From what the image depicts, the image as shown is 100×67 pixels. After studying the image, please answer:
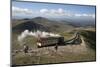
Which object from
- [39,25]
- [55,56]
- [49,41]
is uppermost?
[39,25]

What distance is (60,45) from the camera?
8.11 feet

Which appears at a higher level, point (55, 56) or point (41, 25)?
point (41, 25)

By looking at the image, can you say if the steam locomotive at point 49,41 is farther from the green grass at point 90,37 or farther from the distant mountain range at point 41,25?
the green grass at point 90,37

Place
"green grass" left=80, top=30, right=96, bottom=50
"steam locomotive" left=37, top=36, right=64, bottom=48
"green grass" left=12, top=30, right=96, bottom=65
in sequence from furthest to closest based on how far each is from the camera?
"green grass" left=80, top=30, right=96, bottom=50 < "steam locomotive" left=37, top=36, right=64, bottom=48 < "green grass" left=12, top=30, right=96, bottom=65

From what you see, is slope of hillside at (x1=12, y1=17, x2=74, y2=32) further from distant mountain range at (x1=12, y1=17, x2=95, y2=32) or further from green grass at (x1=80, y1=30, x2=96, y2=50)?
green grass at (x1=80, y1=30, x2=96, y2=50)

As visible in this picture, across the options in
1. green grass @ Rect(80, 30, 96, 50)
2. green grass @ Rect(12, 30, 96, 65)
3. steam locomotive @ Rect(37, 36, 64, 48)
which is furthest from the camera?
green grass @ Rect(80, 30, 96, 50)

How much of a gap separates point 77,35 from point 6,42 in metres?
0.92

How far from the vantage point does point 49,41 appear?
7.97ft

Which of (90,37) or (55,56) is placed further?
(90,37)

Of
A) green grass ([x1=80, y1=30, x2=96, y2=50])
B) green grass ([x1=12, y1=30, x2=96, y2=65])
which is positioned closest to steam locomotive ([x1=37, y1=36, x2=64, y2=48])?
green grass ([x1=12, y1=30, x2=96, y2=65])

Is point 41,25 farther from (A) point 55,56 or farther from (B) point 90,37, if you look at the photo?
(B) point 90,37

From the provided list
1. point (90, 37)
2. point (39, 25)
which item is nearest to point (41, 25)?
point (39, 25)

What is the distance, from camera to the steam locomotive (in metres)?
2.38

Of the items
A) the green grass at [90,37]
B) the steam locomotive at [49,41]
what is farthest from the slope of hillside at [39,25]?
the green grass at [90,37]
